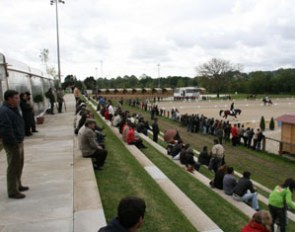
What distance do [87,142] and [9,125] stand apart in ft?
9.57

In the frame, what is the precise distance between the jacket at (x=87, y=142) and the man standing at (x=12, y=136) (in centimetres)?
224

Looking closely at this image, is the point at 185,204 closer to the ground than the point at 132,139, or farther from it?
closer to the ground

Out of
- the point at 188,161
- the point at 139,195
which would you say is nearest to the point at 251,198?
the point at 139,195

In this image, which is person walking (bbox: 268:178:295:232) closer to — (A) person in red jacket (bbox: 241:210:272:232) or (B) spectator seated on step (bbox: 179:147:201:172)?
→ (A) person in red jacket (bbox: 241:210:272:232)

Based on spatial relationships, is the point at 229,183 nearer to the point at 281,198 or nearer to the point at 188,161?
the point at 281,198

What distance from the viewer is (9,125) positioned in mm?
5391

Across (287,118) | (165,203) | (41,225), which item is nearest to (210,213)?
(165,203)

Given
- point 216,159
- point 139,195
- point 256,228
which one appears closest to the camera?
point 256,228

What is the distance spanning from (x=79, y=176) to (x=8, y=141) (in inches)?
81.2

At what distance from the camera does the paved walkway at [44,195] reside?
4.81 metres

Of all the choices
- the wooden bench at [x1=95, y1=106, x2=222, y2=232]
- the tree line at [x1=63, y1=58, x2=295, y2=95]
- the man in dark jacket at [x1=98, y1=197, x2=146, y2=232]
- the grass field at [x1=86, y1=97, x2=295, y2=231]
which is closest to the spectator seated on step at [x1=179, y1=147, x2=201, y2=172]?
the grass field at [x1=86, y1=97, x2=295, y2=231]

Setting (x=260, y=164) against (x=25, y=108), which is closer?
(x=25, y=108)

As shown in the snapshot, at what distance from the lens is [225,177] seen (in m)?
9.65

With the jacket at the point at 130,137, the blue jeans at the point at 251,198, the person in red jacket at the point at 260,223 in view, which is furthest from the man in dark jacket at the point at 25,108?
the person in red jacket at the point at 260,223
